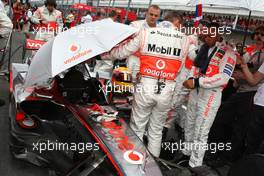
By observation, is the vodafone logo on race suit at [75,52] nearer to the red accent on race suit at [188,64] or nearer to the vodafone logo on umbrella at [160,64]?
the vodafone logo on umbrella at [160,64]

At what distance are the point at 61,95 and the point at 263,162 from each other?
1974mm

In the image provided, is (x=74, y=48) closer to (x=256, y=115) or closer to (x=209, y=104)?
(x=209, y=104)

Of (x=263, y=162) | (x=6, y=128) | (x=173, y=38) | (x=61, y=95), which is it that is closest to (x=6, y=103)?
(x=6, y=128)

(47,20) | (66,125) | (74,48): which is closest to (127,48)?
(74,48)

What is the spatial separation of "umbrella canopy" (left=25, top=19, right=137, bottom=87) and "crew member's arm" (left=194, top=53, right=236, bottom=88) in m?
1.00

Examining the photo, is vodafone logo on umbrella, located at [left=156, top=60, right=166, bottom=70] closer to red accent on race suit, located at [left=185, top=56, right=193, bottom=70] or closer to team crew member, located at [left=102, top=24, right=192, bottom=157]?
team crew member, located at [left=102, top=24, right=192, bottom=157]

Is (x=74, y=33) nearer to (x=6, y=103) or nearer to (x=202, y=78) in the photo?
(x=202, y=78)

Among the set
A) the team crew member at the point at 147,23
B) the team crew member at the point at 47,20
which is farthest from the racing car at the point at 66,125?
the team crew member at the point at 47,20

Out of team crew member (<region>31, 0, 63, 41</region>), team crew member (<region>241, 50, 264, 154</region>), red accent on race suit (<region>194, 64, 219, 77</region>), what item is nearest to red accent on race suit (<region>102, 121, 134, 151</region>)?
red accent on race suit (<region>194, 64, 219, 77</region>)

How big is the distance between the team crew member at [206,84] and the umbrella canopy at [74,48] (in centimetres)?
94

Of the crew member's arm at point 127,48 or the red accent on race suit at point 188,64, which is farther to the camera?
the red accent on race suit at point 188,64

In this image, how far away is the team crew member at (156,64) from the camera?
3170 mm

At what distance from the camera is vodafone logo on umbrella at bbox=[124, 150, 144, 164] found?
235 cm

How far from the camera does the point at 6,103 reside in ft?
15.9
